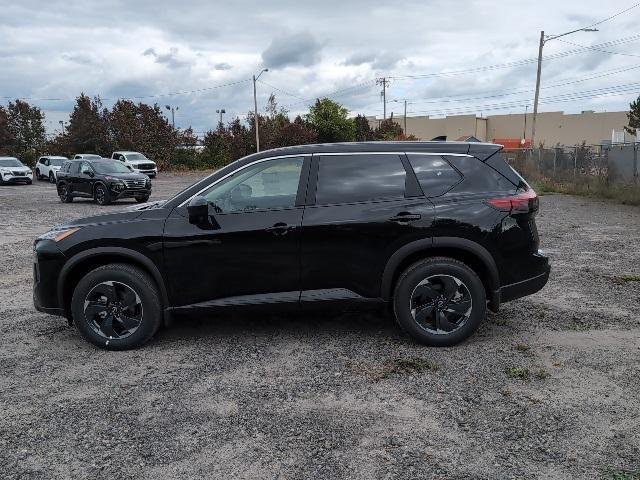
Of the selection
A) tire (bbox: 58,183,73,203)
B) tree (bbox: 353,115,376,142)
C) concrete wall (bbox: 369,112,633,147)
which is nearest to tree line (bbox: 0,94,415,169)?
tree (bbox: 353,115,376,142)

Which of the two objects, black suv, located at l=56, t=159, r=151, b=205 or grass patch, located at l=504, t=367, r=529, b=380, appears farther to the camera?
black suv, located at l=56, t=159, r=151, b=205

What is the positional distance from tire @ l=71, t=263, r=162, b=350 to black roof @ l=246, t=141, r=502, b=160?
1.47 m

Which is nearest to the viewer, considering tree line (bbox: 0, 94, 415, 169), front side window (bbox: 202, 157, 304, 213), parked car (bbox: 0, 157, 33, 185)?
front side window (bbox: 202, 157, 304, 213)

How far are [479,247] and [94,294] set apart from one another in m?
3.30

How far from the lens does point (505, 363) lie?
446 cm

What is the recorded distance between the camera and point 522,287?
4.85 metres

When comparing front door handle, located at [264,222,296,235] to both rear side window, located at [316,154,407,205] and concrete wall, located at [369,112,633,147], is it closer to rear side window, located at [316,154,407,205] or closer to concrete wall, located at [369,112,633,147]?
rear side window, located at [316,154,407,205]

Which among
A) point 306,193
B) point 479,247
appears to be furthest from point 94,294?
point 479,247

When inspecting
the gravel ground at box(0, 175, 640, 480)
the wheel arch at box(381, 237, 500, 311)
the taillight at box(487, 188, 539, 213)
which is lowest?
the gravel ground at box(0, 175, 640, 480)

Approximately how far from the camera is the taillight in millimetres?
4781

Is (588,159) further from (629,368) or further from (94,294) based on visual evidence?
(94,294)

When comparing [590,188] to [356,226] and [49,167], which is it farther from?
[49,167]

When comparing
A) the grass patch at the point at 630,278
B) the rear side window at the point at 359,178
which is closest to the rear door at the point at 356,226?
the rear side window at the point at 359,178

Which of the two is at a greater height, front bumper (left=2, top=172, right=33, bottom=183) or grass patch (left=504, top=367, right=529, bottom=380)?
front bumper (left=2, top=172, right=33, bottom=183)
